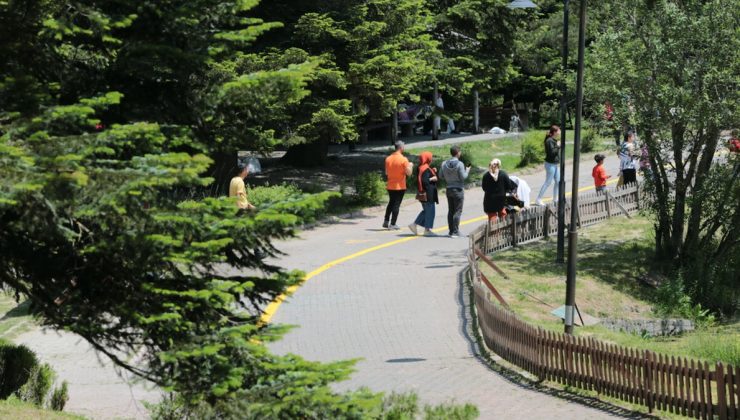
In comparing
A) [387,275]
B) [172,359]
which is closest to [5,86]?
[172,359]

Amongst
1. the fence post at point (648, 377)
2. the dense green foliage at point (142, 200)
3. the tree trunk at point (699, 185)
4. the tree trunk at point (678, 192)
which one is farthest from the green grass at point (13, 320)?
the tree trunk at point (699, 185)

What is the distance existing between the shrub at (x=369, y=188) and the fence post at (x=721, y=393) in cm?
1614

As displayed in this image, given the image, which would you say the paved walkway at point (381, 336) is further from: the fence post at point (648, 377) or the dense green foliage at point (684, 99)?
the dense green foliage at point (684, 99)

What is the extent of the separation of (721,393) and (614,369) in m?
1.60

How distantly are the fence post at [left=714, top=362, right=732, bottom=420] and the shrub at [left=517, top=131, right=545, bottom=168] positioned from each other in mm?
23415

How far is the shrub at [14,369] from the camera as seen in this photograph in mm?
12117

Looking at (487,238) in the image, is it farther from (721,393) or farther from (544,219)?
(721,393)

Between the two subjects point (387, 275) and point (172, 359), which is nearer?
point (172, 359)

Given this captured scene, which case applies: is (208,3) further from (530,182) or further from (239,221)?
(530,182)

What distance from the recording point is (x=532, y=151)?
36031mm

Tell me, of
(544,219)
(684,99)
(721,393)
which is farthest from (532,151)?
(721,393)

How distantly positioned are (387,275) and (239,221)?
12.6 metres

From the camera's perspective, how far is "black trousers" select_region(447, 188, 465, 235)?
23.5 meters

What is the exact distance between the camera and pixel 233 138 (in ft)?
30.0
